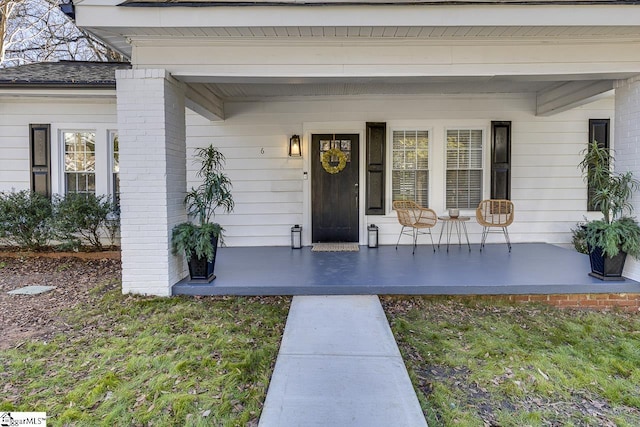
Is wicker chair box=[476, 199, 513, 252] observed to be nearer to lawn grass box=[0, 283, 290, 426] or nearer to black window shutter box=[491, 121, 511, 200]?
black window shutter box=[491, 121, 511, 200]

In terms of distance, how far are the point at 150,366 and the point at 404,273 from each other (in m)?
2.87

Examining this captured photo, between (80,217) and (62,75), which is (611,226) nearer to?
(80,217)

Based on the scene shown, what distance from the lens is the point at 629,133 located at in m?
4.13

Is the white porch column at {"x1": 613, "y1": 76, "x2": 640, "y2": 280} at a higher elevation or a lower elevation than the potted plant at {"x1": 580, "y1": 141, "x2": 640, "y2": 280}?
higher

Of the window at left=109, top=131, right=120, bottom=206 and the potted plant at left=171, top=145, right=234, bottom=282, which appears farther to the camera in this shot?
the window at left=109, top=131, right=120, bottom=206

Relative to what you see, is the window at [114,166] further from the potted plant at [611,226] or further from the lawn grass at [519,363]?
the potted plant at [611,226]

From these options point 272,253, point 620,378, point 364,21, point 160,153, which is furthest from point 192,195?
point 620,378

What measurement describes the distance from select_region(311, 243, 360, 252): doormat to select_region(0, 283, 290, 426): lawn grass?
88.8 inches

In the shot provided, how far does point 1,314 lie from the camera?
3.55 m

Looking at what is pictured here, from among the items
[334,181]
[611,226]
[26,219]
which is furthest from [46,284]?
[611,226]

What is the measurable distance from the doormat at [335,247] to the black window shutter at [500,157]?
2567mm

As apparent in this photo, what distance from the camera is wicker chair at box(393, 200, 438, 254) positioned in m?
5.87

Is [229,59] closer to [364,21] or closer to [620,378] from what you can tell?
[364,21]

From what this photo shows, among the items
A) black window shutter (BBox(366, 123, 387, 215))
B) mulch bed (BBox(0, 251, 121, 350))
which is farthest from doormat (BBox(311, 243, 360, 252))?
mulch bed (BBox(0, 251, 121, 350))
